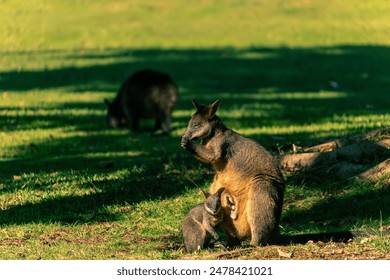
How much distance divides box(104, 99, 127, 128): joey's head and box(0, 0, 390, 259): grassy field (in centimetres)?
33

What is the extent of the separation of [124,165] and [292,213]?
4192 millimetres

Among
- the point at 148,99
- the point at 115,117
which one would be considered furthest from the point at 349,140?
the point at 115,117

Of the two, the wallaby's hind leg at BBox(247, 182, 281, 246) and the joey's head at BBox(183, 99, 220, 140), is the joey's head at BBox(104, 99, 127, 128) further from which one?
the wallaby's hind leg at BBox(247, 182, 281, 246)

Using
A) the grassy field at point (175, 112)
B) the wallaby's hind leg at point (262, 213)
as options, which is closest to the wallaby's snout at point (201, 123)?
the wallaby's hind leg at point (262, 213)

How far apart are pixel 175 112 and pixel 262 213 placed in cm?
1282

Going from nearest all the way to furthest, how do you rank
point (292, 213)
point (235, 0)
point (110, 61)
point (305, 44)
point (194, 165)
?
point (292, 213) → point (194, 165) → point (110, 61) → point (305, 44) → point (235, 0)

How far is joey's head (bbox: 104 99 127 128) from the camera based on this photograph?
838 inches

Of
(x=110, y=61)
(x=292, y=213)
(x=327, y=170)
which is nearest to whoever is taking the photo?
(x=292, y=213)

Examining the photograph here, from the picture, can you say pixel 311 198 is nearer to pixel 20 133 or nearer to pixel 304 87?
pixel 20 133

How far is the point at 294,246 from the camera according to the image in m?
10.3

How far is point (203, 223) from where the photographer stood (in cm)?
1028

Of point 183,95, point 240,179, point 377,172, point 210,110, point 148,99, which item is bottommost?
point 183,95

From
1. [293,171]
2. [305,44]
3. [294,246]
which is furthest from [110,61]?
[294,246]

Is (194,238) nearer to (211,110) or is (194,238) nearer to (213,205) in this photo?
(213,205)
